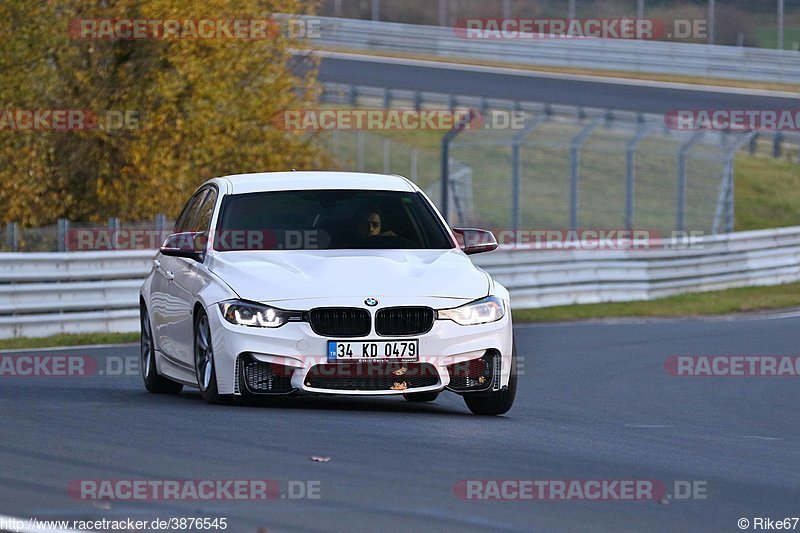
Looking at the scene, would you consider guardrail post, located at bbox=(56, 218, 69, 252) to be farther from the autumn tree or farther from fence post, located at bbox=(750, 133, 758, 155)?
fence post, located at bbox=(750, 133, 758, 155)

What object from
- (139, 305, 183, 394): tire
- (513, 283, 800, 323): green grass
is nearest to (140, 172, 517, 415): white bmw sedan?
(139, 305, 183, 394): tire

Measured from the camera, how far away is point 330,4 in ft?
162

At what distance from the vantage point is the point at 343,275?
9.87 m

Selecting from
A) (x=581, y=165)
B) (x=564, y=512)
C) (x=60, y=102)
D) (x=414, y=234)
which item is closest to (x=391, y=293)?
(x=414, y=234)

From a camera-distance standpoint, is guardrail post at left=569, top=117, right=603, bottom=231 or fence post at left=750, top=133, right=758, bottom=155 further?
fence post at left=750, top=133, right=758, bottom=155

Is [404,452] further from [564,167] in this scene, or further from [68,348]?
[564,167]

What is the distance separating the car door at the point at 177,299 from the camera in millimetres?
10617

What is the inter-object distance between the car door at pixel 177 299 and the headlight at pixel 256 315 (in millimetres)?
719

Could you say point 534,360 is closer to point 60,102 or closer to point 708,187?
point 60,102

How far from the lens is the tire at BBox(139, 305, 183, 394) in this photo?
11664mm

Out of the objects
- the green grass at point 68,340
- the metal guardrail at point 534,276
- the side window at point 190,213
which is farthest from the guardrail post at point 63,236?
the side window at point 190,213

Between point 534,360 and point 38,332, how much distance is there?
5.93 meters

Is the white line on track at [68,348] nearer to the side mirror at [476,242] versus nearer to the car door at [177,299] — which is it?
the car door at [177,299]

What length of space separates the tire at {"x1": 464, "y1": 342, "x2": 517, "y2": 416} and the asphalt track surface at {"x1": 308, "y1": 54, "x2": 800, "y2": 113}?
95.0 feet
